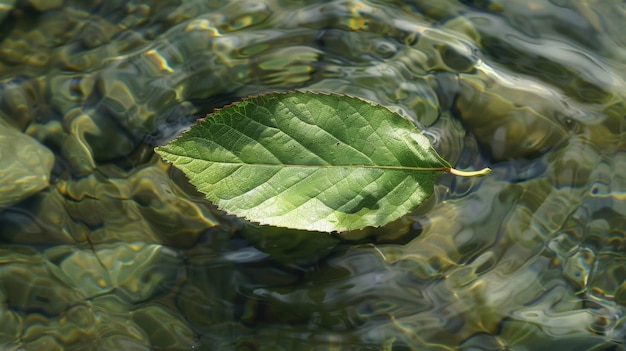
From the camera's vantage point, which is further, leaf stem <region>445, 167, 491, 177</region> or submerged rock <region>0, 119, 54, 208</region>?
submerged rock <region>0, 119, 54, 208</region>

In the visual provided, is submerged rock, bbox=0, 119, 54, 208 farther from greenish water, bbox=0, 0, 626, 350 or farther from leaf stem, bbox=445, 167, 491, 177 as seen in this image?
leaf stem, bbox=445, 167, 491, 177

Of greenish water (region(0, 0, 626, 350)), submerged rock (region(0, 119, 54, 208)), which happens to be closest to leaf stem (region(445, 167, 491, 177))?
greenish water (region(0, 0, 626, 350))

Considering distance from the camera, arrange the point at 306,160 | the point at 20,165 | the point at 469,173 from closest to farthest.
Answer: the point at 306,160
the point at 469,173
the point at 20,165

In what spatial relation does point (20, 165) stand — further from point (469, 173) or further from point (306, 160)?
point (469, 173)

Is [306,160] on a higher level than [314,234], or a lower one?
higher

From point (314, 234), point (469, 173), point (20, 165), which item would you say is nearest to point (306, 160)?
point (314, 234)

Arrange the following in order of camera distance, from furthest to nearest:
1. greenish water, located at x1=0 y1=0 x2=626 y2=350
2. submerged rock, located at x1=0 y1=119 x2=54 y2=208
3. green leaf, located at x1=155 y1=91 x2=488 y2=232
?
submerged rock, located at x1=0 y1=119 x2=54 y2=208
greenish water, located at x1=0 y1=0 x2=626 y2=350
green leaf, located at x1=155 y1=91 x2=488 y2=232
